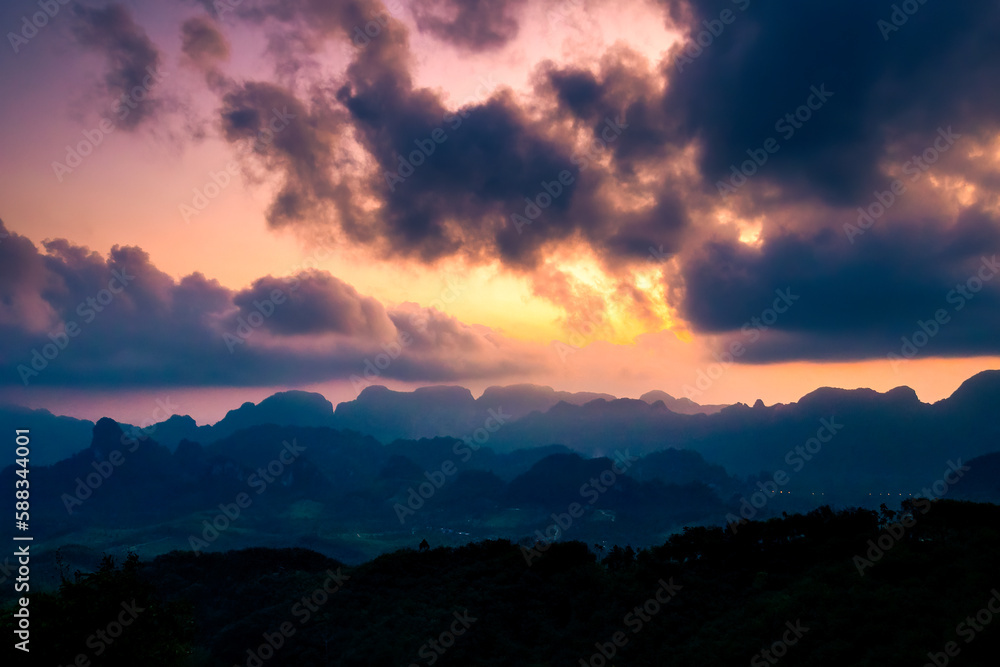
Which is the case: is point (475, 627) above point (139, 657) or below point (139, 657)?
below

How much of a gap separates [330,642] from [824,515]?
73.8 m

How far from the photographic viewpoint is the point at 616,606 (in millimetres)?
71312

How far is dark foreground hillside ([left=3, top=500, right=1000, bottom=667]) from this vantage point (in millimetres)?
45000

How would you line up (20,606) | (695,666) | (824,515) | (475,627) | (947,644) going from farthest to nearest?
(824,515) → (475,627) → (695,666) → (947,644) → (20,606)

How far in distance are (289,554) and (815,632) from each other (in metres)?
125

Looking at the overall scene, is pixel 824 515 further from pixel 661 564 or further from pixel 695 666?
pixel 695 666

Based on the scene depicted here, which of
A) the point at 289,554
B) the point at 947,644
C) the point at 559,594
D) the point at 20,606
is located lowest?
the point at 289,554

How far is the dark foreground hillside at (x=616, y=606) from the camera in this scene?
148 feet

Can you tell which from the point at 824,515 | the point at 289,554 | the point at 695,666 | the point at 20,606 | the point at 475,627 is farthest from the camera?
the point at 289,554

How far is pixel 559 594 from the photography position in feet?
256

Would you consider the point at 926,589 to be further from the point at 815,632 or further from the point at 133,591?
the point at 133,591

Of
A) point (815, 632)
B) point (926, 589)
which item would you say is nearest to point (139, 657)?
point (815, 632)

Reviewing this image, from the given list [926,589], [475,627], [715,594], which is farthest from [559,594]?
[926,589]

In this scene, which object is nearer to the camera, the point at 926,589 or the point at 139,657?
the point at 139,657
